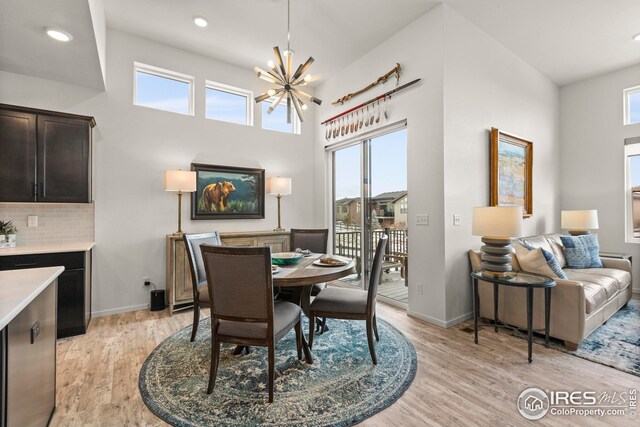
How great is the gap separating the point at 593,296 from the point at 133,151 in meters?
5.20

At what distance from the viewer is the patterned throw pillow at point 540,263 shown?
2811mm

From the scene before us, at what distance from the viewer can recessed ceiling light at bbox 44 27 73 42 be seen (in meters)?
2.42

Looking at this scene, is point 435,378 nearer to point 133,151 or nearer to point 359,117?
point 359,117

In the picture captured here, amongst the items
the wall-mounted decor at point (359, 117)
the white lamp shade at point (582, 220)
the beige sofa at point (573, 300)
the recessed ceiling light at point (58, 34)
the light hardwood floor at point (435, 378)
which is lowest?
the light hardwood floor at point (435, 378)

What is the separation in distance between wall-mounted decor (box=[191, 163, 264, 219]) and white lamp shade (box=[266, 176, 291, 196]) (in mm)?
198

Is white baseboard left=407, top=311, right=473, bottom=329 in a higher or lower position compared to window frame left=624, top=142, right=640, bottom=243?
lower

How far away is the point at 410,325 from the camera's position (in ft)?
10.5

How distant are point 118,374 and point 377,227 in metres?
3.29

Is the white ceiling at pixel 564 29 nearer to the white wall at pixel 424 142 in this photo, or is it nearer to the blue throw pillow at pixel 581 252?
the white wall at pixel 424 142

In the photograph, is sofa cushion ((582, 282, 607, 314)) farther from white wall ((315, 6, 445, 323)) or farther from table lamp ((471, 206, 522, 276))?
white wall ((315, 6, 445, 323))

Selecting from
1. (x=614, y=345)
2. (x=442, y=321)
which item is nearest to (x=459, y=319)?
(x=442, y=321)

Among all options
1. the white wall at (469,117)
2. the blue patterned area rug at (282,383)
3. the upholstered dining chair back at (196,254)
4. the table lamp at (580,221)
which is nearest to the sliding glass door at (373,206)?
the white wall at (469,117)

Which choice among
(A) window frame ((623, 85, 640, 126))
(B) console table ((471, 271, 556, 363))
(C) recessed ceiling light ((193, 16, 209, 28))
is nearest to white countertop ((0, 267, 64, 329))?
(C) recessed ceiling light ((193, 16, 209, 28))

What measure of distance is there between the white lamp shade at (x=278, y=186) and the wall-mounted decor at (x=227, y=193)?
0.65 feet
